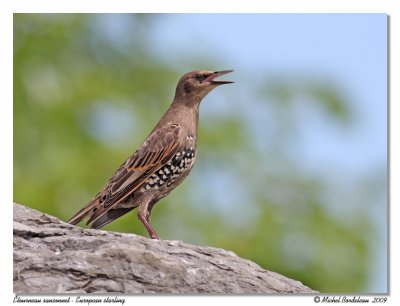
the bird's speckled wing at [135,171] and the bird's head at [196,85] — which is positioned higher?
the bird's head at [196,85]

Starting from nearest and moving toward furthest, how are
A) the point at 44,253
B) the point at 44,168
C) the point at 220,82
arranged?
the point at 44,253
the point at 220,82
the point at 44,168

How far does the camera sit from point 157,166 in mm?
7184

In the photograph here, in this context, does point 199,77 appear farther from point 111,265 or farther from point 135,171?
point 111,265

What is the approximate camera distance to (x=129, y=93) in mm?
8500

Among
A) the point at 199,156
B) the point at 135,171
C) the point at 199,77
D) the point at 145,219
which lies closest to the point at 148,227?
the point at 145,219

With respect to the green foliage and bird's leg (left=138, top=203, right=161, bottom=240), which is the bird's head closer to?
the green foliage

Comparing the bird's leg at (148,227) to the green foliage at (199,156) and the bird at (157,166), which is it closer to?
the bird at (157,166)

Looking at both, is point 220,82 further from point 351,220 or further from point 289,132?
point 351,220

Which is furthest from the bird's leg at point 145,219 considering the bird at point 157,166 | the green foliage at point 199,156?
the green foliage at point 199,156

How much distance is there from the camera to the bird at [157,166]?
7.15m

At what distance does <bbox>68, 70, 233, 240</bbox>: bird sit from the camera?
7.15m

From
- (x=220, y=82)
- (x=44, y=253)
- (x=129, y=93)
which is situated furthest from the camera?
(x=129, y=93)
